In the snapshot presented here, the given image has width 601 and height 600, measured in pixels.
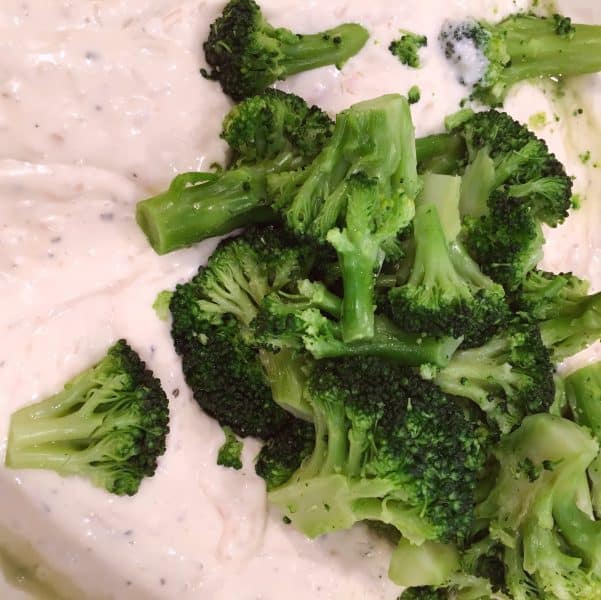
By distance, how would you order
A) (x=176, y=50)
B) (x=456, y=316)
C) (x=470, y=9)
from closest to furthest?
(x=456, y=316) → (x=176, y=50) → (x=470, y=9)

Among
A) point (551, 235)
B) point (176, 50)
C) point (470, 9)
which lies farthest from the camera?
point (551, 235)

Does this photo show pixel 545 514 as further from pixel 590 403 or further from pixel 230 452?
pixel 230 452

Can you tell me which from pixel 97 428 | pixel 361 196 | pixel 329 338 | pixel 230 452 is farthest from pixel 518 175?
pixel 97 428

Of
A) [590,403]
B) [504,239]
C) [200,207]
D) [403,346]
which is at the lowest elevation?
[590,403]

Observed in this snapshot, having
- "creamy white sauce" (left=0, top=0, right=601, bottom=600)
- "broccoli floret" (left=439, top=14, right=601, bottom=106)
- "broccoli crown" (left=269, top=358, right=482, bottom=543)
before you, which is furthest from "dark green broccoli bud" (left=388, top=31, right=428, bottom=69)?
"broccoli crown" (left=269, top=358, right=482, bottom=543)

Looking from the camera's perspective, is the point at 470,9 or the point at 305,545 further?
the point at 470,9

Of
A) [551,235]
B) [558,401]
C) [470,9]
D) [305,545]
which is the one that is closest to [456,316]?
[558,401]

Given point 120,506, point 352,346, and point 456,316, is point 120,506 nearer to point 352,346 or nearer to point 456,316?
point 352,346
